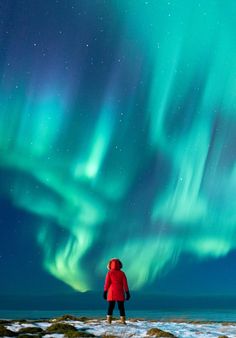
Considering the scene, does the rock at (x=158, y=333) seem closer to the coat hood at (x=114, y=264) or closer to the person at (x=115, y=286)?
the person at (x=115, y=286)

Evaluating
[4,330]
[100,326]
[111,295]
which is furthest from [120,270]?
[4,330]

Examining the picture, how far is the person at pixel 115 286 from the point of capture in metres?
24.3

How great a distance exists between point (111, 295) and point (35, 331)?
13.9ft

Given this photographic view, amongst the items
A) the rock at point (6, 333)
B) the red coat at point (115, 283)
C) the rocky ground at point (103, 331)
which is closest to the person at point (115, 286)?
the red coat at point (115, 283)

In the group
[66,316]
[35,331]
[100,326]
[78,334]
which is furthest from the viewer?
[66,316]

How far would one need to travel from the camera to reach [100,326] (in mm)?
23641

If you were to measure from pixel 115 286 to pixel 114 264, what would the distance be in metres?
1.05

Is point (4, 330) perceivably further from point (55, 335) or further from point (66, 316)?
point (66, 316)

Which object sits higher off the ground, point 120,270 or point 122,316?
point 120,270

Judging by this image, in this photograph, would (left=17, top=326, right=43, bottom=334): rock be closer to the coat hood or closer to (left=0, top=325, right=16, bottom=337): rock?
(left=0, top=325, right=16, bottom=337): rock

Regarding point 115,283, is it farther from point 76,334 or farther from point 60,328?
point 76,334

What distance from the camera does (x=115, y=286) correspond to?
79.7 feet

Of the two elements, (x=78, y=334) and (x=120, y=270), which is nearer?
(x=78, y=334)

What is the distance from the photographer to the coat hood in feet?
80.3
